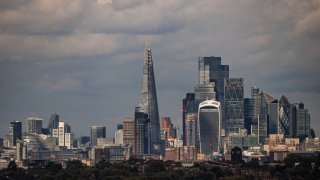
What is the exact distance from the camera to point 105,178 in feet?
655

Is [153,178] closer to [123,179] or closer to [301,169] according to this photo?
[123,179]

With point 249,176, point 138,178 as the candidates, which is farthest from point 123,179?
point 249,176

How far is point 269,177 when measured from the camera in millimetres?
197375

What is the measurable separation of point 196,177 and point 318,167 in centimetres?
1489

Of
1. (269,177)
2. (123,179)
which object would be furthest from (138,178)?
(269,177)

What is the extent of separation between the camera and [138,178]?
630 feet

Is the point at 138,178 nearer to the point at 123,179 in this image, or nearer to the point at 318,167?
the point at 123,179

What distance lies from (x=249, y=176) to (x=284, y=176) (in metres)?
4.30

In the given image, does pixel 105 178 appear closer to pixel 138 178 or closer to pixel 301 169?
pixel 138 178

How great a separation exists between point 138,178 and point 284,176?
18198 millimetres

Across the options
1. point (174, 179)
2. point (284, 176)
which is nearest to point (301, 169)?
point (284, 176)

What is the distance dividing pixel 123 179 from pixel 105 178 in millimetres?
5618

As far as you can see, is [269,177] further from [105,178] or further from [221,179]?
[105,178]

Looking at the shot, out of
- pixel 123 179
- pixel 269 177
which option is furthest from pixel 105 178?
pixel 269 177
